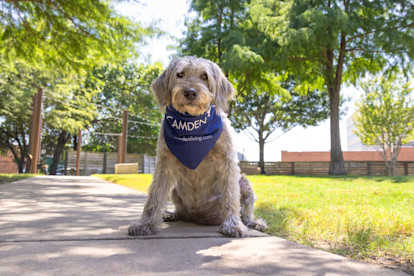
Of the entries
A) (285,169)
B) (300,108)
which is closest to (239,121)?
(300,108)

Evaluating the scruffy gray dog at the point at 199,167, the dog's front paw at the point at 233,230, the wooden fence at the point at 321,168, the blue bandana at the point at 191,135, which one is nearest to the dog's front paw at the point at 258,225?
the scruffy gray dog at the point at 199,167

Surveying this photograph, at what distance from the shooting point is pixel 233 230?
2617 millimetres

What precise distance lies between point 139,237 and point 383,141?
28331 mm

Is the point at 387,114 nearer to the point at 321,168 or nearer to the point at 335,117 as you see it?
the point at 321,168

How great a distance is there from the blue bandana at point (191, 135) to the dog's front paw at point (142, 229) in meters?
0.61

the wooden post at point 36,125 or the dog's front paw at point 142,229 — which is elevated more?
the wooden post at point 36,125

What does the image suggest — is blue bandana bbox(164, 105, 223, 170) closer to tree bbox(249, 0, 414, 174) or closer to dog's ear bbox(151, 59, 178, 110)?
dog's ear bbox(151, 59, 178, 110)

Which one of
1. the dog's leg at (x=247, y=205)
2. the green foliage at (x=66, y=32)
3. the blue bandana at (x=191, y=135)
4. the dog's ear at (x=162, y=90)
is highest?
the green foliage at (x=66, y=32)

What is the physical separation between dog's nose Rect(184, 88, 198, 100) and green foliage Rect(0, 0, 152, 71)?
7016 mm

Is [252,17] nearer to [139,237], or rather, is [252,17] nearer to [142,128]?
[139,237]

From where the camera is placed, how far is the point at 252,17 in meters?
16.9

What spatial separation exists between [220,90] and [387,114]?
1032 inches

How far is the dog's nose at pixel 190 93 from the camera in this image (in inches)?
103

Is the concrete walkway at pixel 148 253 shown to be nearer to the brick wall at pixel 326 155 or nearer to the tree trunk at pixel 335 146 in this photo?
the tree trunk at pixel 335 146
